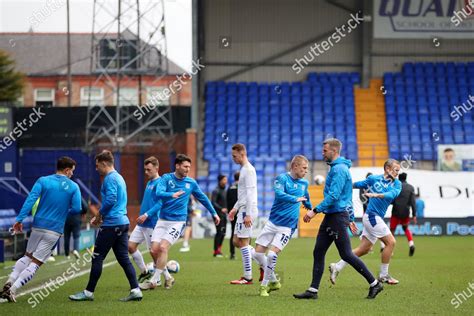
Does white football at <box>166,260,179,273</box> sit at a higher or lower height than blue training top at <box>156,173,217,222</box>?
lower

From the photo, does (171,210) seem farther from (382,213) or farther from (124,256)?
(382,213)

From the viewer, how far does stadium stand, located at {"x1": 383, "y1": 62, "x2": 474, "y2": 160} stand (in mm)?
41562

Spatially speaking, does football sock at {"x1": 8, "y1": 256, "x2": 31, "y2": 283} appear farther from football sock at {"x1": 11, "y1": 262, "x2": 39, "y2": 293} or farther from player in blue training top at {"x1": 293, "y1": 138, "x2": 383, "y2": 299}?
player in blue training top at {"x1": 293, "y1": 138, "x2": 383, "y2": 299}

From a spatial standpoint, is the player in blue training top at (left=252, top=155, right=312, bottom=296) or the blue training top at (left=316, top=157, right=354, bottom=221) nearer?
the blue training top at (left=316, top=157, right=354, bottom=221)

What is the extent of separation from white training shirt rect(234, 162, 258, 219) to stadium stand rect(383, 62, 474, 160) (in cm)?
2650

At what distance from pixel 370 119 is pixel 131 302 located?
103ft

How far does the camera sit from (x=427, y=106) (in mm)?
43438

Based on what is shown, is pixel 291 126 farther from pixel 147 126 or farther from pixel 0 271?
pixel 0 271

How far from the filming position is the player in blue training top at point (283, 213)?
13531 mm

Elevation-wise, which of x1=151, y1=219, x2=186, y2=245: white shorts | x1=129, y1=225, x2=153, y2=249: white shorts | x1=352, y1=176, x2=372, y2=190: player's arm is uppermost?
x1=352, y1=176, x2=372, y2=190: player's arm

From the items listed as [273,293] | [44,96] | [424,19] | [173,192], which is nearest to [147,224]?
[173,192]

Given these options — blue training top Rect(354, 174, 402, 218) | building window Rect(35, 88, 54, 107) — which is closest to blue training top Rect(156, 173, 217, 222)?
blue training top Rect(354, 174, 402, 218)

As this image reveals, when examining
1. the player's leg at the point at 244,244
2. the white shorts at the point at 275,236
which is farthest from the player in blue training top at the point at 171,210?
the white shorts at the point at 275,236

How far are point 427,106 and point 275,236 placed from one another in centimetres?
3070
